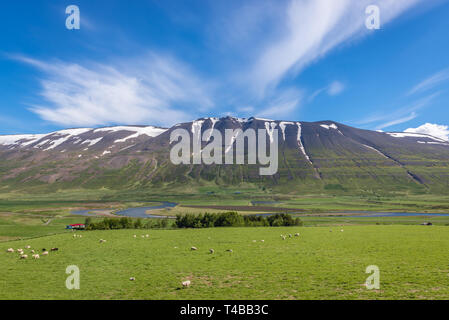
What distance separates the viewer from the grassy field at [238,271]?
1861cm

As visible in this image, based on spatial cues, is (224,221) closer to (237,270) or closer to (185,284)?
(237,270)

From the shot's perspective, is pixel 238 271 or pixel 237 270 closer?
pixel 238 271

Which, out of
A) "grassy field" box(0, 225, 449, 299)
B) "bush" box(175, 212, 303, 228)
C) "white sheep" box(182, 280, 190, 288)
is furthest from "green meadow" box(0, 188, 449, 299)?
"bush" box(175, 212, 303, 228)

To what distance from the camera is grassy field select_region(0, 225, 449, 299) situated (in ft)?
61.1

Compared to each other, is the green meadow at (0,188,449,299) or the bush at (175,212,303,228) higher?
the green meadow at (0,188,449,299)

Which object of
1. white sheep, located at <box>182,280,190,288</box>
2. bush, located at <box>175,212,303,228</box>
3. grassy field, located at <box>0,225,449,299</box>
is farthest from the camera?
bush, located at <box>175,212,303,228</box>

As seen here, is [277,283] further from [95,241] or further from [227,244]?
[95,241]

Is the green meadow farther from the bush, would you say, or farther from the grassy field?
the bush

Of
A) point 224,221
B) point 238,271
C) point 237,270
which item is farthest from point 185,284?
point 224,221

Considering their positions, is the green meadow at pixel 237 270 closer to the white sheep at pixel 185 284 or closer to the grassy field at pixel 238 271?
the grassy field at pixel 238 271

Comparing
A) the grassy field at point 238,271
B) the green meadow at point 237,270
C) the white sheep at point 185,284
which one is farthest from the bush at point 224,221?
the white sheep at point 185,284

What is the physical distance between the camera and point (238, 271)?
952 inches

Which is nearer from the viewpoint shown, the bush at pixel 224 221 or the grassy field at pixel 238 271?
the grassy field at pixel 238 271
